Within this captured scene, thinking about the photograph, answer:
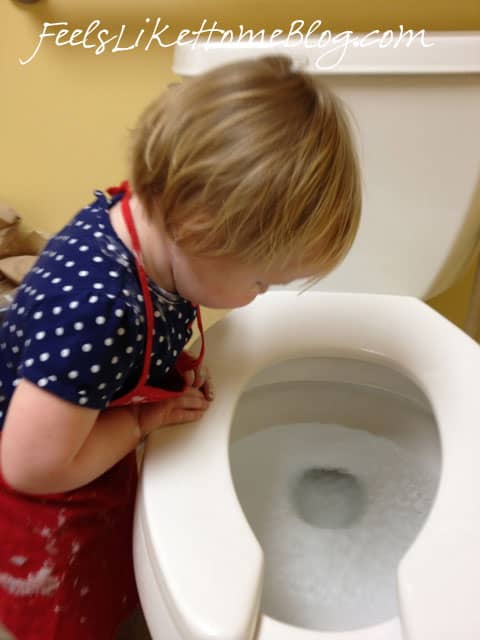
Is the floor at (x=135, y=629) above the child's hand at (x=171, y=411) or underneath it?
underneath

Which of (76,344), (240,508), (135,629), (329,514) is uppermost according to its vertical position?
(76,344)

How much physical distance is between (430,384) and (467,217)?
0.20m

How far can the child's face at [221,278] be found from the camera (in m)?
0.50

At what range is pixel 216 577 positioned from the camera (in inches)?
18.2

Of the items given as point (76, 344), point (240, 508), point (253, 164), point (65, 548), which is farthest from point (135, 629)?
point (253, 164)

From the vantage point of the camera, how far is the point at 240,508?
1.69 feet

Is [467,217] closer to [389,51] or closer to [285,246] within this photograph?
[389,51]

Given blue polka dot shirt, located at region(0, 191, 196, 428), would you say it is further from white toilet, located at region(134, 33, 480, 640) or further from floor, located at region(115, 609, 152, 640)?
floor, located at region(115, 609, 152, 640)

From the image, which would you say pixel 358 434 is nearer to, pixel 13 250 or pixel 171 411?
pixel 171 411

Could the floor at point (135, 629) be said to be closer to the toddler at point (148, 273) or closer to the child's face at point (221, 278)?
the toddler at point (148, 273)

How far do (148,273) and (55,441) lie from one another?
160 millimetres

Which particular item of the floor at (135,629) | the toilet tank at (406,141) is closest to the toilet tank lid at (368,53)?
the toilet tank at (406,141)

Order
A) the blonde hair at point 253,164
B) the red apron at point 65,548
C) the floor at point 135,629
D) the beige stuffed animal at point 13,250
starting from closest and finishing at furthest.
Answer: the blonde hair at point 253,164 < the red apron at point 65,548 < the floor at point 135,629 < the beige stuffed animal at point 13,250

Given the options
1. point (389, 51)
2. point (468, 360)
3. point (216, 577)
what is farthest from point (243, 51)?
point (216, 577)
